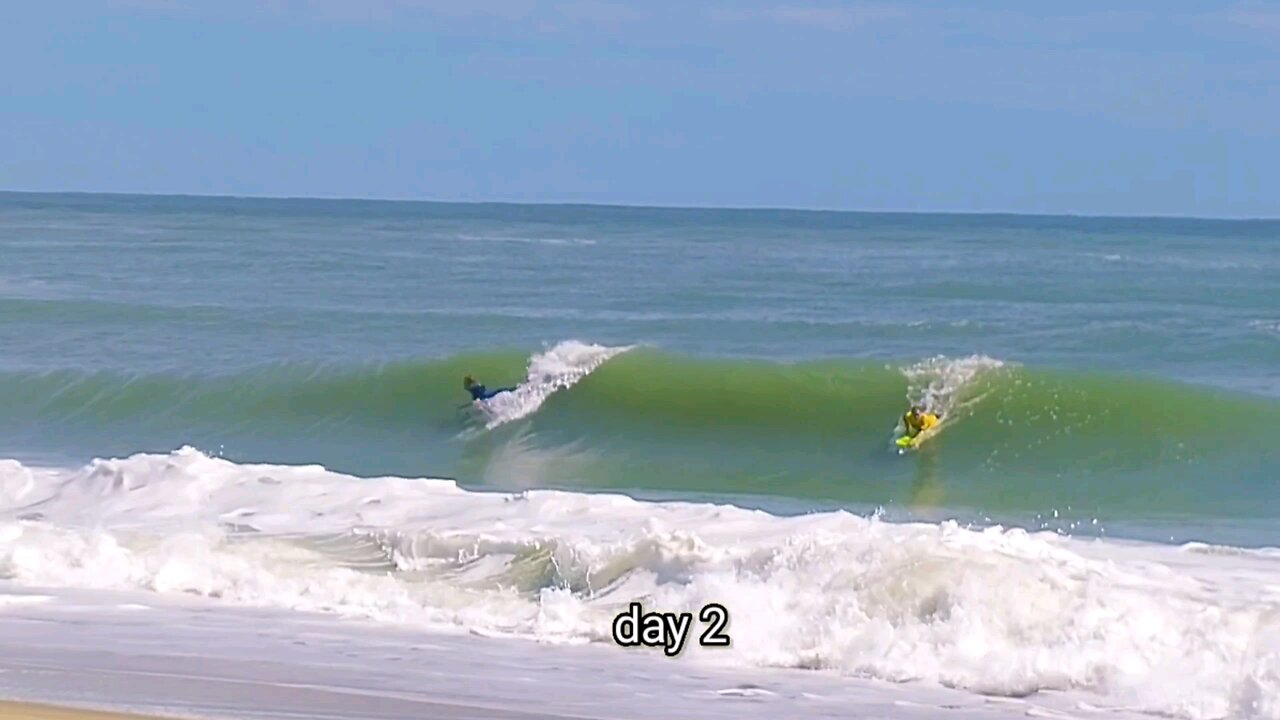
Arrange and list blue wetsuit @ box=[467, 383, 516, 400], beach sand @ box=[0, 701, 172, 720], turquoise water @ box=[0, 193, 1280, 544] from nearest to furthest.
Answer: beach sand @ box=[0, 701, 172, 720] → turquoise water @ box=[0, 193, 1280, 544] → blue wetsuit @ box=[467, 383, 516, 400]

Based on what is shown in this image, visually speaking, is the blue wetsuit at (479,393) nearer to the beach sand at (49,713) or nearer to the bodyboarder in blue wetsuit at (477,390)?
the bodyboarder in blue wetsuit at (477,390)

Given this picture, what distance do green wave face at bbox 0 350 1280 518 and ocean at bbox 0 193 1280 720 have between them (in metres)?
0.05

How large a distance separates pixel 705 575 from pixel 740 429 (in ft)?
26.7

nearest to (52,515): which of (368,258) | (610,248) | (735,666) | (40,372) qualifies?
(735,666)

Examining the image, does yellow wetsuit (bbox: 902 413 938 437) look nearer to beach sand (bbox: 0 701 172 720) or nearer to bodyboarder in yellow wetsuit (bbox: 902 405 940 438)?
bodyboarder in yellow wetsuit (bbox: 902 405 940 438)

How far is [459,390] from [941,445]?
18.6 ft

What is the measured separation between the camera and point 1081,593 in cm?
827

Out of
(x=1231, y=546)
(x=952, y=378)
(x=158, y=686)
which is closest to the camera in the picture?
(x=158, y=686)

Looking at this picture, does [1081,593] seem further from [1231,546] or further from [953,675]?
[1231,546]

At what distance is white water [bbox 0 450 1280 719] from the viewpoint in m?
7.73

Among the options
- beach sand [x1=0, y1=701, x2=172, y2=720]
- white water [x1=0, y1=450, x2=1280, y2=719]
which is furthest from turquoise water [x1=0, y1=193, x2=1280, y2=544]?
beach sand [x1=0, y1=701, x2=172, y2=720]

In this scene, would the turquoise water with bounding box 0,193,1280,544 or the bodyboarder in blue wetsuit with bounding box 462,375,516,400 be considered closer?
the turquoise water with bounding box 0,193,1280,544

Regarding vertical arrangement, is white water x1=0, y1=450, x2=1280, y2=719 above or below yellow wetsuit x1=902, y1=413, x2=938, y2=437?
below

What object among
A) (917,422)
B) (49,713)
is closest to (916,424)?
(917,422)
